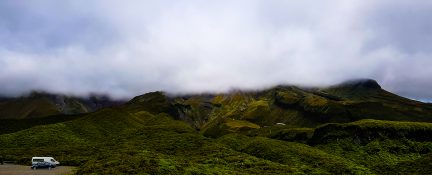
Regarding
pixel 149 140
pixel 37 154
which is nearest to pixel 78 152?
pixel 37 154

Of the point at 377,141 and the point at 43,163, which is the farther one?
the point at 377,141

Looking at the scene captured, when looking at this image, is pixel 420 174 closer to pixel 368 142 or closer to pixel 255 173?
pixel 255 173

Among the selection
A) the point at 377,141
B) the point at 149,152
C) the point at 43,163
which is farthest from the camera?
the point at 377,141

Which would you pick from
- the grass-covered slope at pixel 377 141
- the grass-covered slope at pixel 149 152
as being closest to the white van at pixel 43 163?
the grass-covered slope at pixel 149 152

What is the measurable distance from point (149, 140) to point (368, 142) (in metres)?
73.1

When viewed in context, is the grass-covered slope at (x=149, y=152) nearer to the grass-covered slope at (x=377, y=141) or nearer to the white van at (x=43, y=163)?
the white van at (x=43, y=163)

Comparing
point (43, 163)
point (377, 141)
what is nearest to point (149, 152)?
point (43, 163)

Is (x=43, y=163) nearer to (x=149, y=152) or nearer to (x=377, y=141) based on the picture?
(x=149, y=152)

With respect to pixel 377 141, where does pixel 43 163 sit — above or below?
above

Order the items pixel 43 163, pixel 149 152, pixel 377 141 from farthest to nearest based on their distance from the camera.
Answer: pixel 377 141 < pixel 43 163 < pixel 149 152

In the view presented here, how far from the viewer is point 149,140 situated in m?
147

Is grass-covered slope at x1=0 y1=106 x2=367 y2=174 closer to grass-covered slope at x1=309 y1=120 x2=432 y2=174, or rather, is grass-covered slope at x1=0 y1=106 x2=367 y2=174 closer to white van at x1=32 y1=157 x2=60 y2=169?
white van at x1=32 y1=157 x2=60 y2=169

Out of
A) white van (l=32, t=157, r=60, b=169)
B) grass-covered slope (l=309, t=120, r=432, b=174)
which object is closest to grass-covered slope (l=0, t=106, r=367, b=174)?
white van (l=32, t=157, r=60, b=169)

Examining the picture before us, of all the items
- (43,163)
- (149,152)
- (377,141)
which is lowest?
(377,141)
